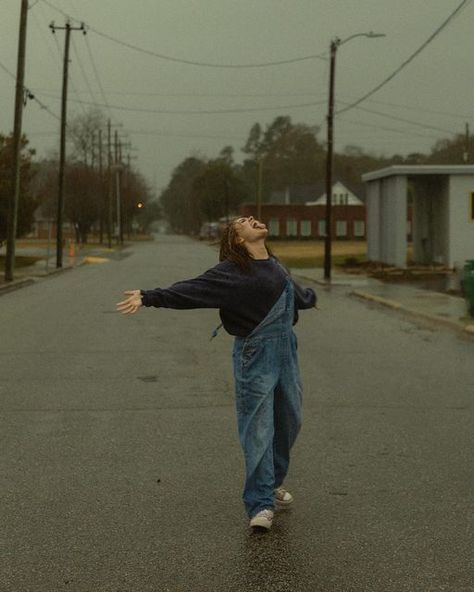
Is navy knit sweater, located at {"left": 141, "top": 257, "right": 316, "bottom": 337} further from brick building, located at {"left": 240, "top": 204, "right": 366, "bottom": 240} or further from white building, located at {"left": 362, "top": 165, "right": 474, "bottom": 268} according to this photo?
brick building, located at {"left": 240, "top": 204, "right": 366, "bottom": 240}

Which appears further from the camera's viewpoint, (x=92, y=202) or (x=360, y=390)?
(x=92, y=202)

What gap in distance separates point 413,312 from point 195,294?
15099 millimetres

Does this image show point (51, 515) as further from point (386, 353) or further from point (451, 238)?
point (451, 238)

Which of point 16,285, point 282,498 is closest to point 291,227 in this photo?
point 16,285

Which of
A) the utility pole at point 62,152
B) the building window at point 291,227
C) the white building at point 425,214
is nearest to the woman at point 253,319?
the white building at point 425,214

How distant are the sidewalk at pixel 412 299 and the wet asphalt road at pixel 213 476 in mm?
4605

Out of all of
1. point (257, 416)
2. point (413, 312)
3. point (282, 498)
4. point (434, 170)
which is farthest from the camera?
point (434, 170)

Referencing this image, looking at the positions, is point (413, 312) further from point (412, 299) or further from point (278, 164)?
point (278, 164)

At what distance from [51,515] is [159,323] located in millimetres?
12256

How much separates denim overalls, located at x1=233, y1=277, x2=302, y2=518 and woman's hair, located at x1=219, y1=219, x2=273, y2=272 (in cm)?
28

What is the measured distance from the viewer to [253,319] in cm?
539

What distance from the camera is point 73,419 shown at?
870cm

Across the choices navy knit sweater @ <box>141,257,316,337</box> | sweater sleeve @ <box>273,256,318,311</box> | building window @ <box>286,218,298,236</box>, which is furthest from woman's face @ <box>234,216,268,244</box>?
building window @ <box>286,218,298,236</box>

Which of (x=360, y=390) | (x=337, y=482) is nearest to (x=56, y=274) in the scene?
(x=360, y=390)
